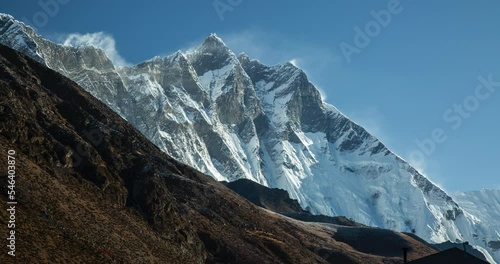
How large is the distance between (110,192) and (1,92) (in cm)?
2063

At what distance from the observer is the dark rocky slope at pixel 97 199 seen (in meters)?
60.4

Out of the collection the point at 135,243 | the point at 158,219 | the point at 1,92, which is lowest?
the point at 135,243

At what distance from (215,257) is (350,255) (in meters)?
62.2

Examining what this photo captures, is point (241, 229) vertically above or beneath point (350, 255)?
beneath

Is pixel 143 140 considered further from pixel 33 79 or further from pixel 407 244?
pixel 407 244

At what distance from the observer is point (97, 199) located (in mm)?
76625

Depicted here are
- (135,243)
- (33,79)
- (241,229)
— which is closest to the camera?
(135,243)

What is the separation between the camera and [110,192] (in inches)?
3223

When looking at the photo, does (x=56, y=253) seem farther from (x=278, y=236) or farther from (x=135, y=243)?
(x=278, y=236)

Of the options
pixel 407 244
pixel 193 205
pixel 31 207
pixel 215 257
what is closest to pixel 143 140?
pixel 193 205

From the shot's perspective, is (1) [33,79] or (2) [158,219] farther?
(1) [33,79]

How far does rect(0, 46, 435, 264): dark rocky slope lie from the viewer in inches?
2377

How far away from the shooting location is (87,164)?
84.2 meters

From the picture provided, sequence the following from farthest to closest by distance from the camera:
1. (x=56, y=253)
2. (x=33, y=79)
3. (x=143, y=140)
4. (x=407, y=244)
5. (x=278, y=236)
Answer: (x=407, y=244) → (x=143, y=140) → (x=278, y=236) → (x=33, y=79) → (x=56, y=253)
